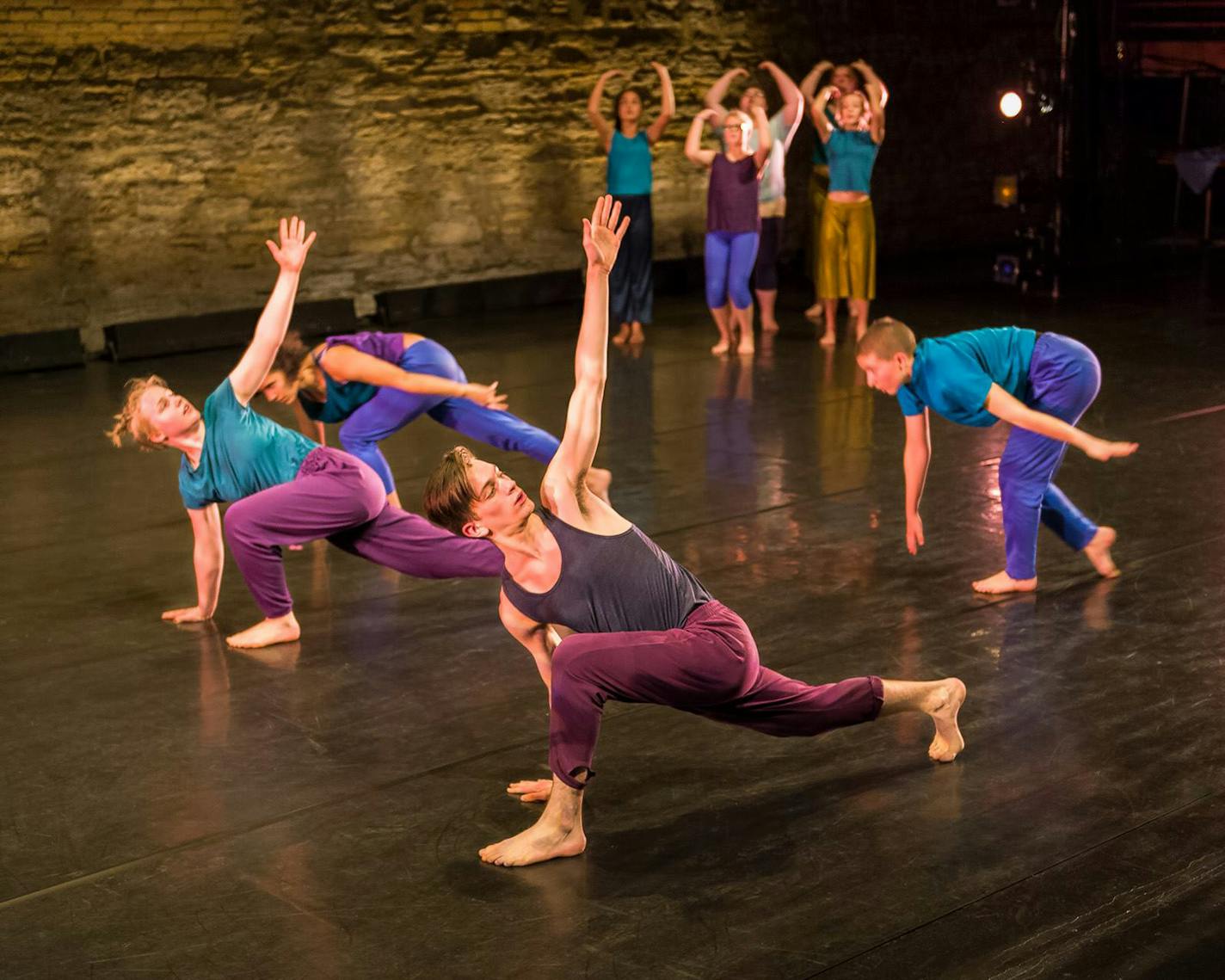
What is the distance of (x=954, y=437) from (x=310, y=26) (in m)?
5.57

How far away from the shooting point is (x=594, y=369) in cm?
324

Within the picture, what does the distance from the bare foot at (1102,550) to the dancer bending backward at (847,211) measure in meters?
4.45

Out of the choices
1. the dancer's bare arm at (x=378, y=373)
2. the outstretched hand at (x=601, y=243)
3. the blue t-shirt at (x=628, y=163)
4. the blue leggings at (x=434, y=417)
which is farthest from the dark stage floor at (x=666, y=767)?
the blue t-shirt at (x=628, y=163)

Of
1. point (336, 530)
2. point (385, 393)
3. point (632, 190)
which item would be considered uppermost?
point (632, 190)

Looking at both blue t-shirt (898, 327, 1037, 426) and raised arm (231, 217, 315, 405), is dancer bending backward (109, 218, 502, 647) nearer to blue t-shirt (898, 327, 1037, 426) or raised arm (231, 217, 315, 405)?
raised arm (231, 217, 315, 405)

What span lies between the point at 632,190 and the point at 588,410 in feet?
23.1

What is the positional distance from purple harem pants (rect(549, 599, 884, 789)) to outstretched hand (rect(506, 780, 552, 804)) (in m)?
0.36

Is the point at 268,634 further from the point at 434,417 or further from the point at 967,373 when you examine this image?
the point at 967,373

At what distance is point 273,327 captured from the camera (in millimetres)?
4539

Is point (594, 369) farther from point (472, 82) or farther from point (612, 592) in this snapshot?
point (472, 82)

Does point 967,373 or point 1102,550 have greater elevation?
point 967,373

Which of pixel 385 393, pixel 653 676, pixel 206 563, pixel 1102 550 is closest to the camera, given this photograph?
pixel 653 676

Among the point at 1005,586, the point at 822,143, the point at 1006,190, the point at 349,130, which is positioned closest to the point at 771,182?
the point at 822,143

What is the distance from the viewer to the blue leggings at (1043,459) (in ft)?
15.6
